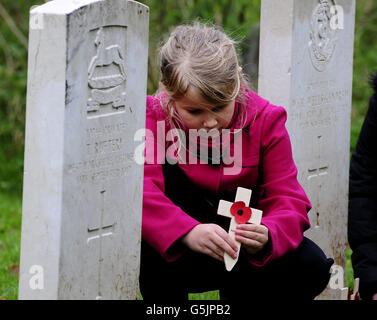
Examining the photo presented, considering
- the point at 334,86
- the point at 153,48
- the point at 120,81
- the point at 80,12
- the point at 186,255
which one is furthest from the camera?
the point at 153,48

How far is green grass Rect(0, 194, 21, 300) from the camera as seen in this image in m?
4.18

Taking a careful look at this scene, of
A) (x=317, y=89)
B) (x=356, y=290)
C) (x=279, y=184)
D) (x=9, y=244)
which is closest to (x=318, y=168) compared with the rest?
(x=317, y=89)

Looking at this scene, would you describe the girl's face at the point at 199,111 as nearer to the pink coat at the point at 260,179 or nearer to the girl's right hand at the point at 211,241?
the pink coat at the point at 260,179

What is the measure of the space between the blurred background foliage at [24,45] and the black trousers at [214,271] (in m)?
3.49

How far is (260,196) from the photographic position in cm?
335

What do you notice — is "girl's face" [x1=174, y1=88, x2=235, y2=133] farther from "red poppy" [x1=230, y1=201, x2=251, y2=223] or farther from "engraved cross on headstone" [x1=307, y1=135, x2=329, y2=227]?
"engraved cross on headstone" [x1=307, y1=135, x2=329, y2=227]

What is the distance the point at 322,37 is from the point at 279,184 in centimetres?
104

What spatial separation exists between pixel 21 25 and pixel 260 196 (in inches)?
216

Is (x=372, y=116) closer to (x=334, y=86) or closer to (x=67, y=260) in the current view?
(x=334, y=86)

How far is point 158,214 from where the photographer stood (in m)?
3.14

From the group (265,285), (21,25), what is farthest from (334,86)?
(21,25)

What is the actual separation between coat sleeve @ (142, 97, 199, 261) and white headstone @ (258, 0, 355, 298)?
82 centimetres

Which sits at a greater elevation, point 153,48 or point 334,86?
point 153,48

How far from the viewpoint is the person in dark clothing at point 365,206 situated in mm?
3553
